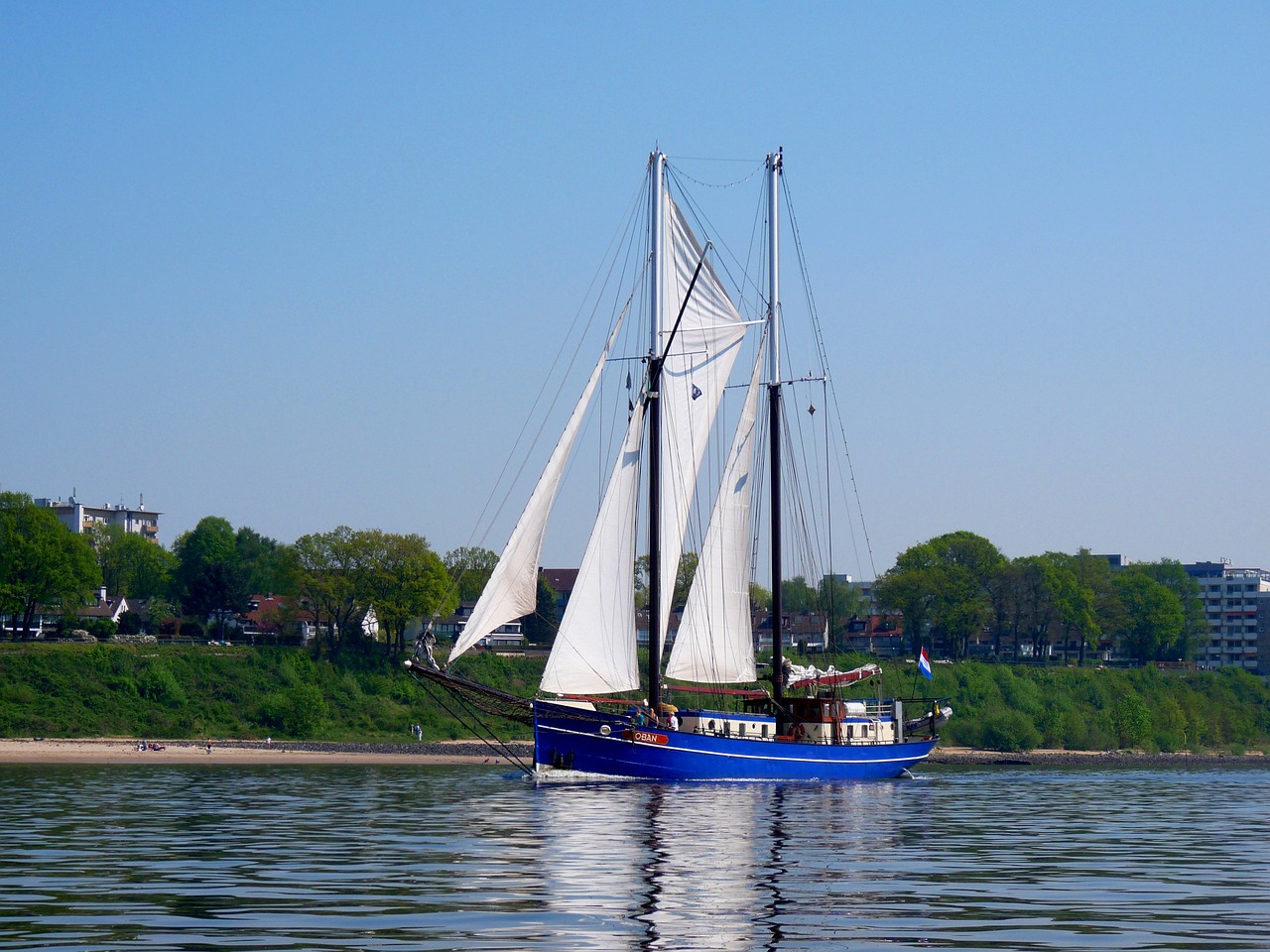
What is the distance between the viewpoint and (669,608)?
75188 mm

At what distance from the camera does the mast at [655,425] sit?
71625 mm

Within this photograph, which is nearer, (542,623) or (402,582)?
(402,582)

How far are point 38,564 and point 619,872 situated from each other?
383 feet

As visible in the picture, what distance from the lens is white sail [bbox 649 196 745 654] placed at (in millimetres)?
74750

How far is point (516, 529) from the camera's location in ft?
208

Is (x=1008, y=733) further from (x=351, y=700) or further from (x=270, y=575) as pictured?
(x=270, y=575)

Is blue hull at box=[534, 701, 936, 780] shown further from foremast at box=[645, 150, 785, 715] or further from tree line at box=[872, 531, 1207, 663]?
tree line at box=[872, 531, 1207, 663]

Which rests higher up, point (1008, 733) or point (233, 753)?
point (233, 753)

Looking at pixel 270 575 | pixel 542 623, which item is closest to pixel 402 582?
pixel 542 623

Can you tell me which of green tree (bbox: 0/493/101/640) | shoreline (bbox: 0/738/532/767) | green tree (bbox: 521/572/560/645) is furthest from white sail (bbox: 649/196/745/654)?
green tree (bbox: 521/572/560/645)

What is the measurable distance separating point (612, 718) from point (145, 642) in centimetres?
7940

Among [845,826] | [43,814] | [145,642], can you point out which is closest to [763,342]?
[845,826]

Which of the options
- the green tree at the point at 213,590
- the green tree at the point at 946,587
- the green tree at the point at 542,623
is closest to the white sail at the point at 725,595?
the green tree at the point at 542,623

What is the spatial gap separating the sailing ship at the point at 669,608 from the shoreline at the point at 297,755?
102 feet
